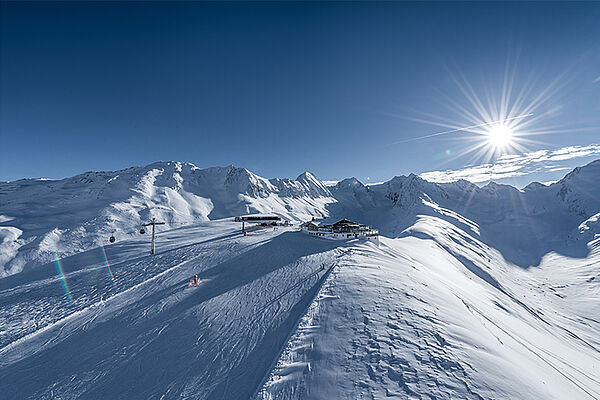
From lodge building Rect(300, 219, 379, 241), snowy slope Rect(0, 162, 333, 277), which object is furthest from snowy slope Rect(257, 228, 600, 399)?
snowy slope Rect(0, 162, 333, 277)

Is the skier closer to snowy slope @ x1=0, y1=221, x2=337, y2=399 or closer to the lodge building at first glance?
snowy slope @ x1=0, y1=221, x2=337, y2=399

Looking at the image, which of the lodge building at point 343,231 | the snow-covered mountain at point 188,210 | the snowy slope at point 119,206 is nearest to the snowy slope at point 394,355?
the lodge building at point 343,231

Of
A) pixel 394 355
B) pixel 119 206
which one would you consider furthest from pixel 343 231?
pixel 119 206

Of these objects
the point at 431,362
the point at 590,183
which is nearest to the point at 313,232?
the point at 431,362

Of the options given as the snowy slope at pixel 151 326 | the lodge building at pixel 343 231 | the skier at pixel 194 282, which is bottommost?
the snowy slope at pixel 151 326

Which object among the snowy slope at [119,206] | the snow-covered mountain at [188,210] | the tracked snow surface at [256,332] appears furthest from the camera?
the snow-covered mountain at [188,210]

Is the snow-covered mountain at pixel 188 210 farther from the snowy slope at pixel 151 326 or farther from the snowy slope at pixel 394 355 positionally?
the snowy slope at pixel 151 326

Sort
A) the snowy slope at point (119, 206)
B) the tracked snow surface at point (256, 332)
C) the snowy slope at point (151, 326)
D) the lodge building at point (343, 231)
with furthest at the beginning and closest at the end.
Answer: the snowy slope at point (119, 206) → the lodge building at point (343, 231) → the snowy slope at point (151, 326) → the tracked snow surface at point (256, 332)

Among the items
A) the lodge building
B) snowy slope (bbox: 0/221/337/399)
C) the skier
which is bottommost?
snowy slope (bbox: 0/221/337/399)

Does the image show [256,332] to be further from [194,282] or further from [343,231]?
[343,231]

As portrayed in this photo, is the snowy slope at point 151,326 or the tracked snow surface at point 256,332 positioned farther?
the snowy slope at point 151,326

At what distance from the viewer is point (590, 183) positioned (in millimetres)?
184750

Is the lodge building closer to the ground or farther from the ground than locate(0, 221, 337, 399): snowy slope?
farther from the ground

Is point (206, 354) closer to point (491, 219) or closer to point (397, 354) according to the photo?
point (397, 354)
